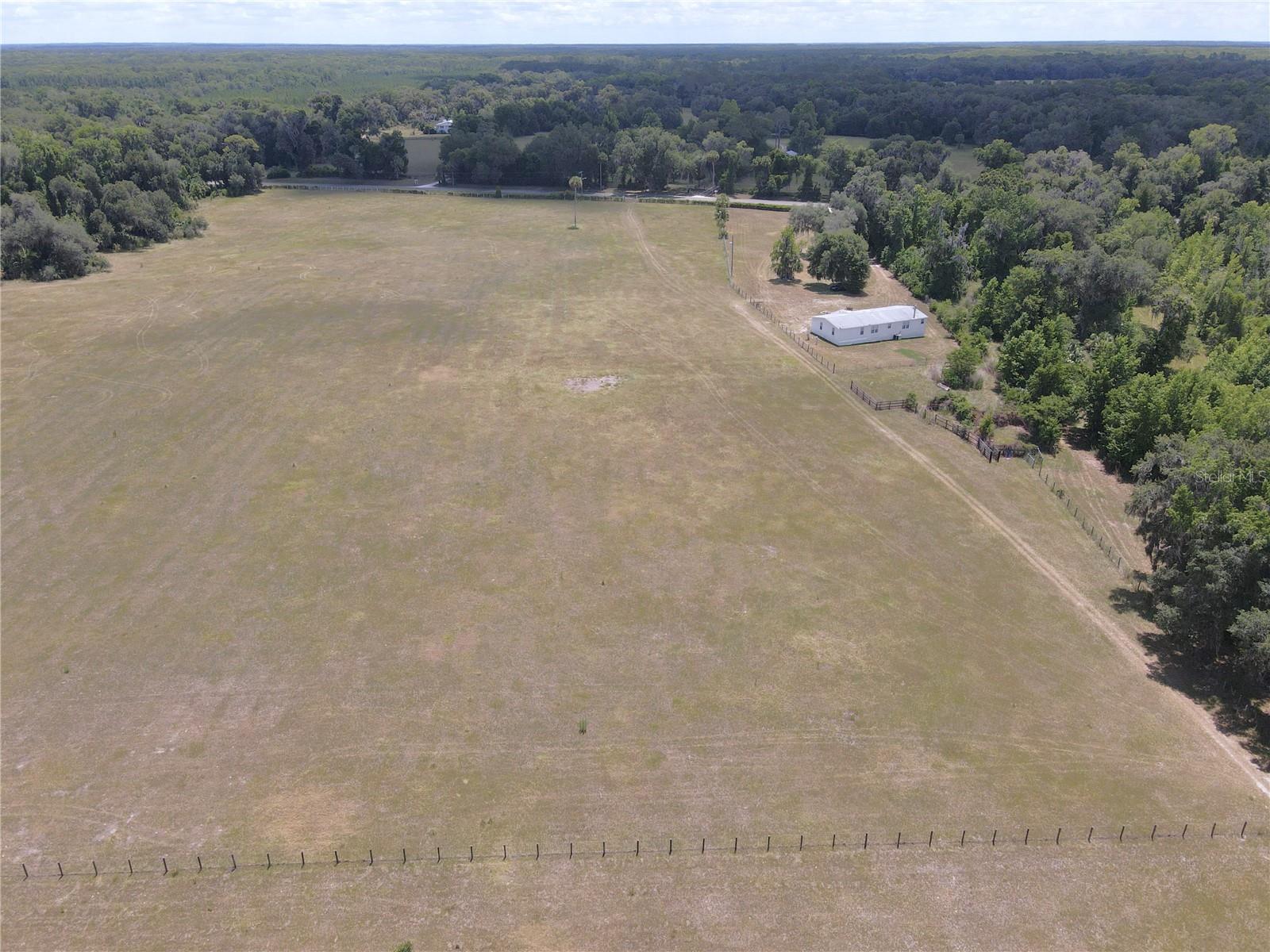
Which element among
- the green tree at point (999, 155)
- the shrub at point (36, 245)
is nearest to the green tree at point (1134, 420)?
the green tree at point (999, 155)

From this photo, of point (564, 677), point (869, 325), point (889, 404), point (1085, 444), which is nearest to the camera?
point (564, 677)

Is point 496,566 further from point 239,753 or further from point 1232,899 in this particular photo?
point 1232,899

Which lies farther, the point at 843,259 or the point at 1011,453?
the point at 843,259

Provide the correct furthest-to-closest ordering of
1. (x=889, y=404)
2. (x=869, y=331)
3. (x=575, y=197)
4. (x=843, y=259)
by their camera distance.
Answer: (x=575, y=197)
(x=843, y=259)
(x=869, y=331)
(x=889, y=404)

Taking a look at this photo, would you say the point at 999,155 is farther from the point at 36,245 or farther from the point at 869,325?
the point at 36,245

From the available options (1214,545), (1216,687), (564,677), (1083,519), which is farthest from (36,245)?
(1216,687)

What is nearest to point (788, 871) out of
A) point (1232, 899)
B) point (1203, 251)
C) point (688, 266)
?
point (1232, 899)

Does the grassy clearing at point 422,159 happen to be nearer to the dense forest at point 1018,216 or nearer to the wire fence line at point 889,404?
the dense forest at point 1018,216
